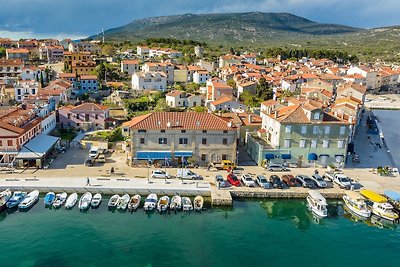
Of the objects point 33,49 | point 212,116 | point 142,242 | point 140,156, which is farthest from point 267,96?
point 33,49

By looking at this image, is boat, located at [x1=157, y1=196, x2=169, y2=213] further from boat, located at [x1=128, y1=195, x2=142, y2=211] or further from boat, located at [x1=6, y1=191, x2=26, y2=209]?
boat, located at [x1=6, y1=191, x2=26, y2=209]

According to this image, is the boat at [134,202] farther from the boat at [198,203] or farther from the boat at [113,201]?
the boat at [198,203]

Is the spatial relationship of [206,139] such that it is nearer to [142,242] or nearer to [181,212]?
[181,212]

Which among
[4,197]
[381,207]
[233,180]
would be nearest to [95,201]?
[4,197]

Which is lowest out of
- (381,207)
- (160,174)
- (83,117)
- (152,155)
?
(381,207)

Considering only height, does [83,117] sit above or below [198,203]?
above

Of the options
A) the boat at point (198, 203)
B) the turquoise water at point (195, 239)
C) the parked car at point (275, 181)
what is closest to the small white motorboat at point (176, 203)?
the turquoise water at point (195, 239)

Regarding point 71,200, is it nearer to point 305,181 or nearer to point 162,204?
point 162,204
